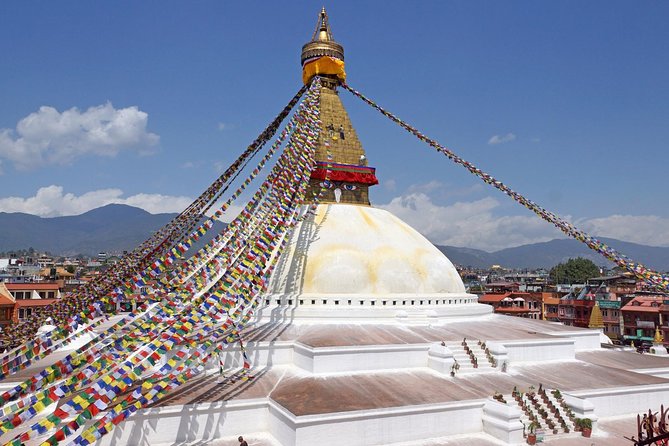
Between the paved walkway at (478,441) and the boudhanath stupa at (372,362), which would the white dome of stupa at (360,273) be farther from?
the paved walkway at (478,441)

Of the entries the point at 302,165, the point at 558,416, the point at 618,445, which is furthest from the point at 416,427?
the point at 302,165

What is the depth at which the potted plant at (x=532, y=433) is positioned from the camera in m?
9.66

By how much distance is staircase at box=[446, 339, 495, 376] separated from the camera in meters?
12.1

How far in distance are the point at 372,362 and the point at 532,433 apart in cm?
359

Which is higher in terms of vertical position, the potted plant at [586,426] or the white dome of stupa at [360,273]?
the white dome of stupa at [360,273]

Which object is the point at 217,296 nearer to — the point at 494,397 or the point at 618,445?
the point at 494,397

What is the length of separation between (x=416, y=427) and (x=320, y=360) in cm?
261

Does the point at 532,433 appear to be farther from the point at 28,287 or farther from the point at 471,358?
the point at 28,287

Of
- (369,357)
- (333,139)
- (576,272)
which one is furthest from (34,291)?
(576,272)

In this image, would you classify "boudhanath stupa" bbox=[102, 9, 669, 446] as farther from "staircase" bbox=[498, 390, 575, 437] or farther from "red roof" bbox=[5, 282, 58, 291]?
"red roof" bbox=[5, 282, 58, 291]

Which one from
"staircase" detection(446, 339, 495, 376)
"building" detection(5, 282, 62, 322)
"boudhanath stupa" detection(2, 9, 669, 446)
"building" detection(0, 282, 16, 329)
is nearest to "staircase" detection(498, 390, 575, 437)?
"boudhanath stupa" detection(2, 9, 669, 446)

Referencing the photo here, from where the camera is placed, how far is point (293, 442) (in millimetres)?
8883

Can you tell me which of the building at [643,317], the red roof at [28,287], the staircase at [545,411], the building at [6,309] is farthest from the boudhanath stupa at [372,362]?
the red roof at [28,287]

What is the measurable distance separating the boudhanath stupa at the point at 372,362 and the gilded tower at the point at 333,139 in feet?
0.17
